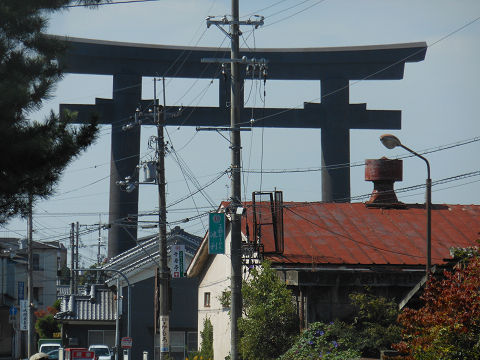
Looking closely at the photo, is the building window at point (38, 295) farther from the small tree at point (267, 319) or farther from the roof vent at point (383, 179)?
the small tree at point (267, 319)

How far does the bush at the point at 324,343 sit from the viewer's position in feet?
88.0

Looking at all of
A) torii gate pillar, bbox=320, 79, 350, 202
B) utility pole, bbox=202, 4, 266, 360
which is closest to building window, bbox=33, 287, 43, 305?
torii gate pillar, bbox=320, 79, 350, 202

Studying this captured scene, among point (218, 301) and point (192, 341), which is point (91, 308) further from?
point (218, 301)

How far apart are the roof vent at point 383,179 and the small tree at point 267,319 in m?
7.65

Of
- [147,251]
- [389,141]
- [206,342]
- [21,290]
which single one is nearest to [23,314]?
[147,251]

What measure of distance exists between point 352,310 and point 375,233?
4.39m

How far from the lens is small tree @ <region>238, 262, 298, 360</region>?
29.1 meters

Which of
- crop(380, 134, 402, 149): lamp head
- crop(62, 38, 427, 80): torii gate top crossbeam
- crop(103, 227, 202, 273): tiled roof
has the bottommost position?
crop(103, 227, 202, 273): tiled roof

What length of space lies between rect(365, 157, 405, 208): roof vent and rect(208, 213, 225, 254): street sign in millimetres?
7129

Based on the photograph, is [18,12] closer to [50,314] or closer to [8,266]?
[8,266]

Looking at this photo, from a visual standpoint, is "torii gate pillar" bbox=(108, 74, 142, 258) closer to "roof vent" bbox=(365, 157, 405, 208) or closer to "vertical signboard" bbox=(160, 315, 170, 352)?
"vertical signboard" bbox=(160, 315, 170, 352)

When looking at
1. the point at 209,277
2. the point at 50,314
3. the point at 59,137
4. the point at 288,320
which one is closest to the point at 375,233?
the point at 288,320

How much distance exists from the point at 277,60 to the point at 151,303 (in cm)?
1736

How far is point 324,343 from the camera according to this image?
90.0ft
